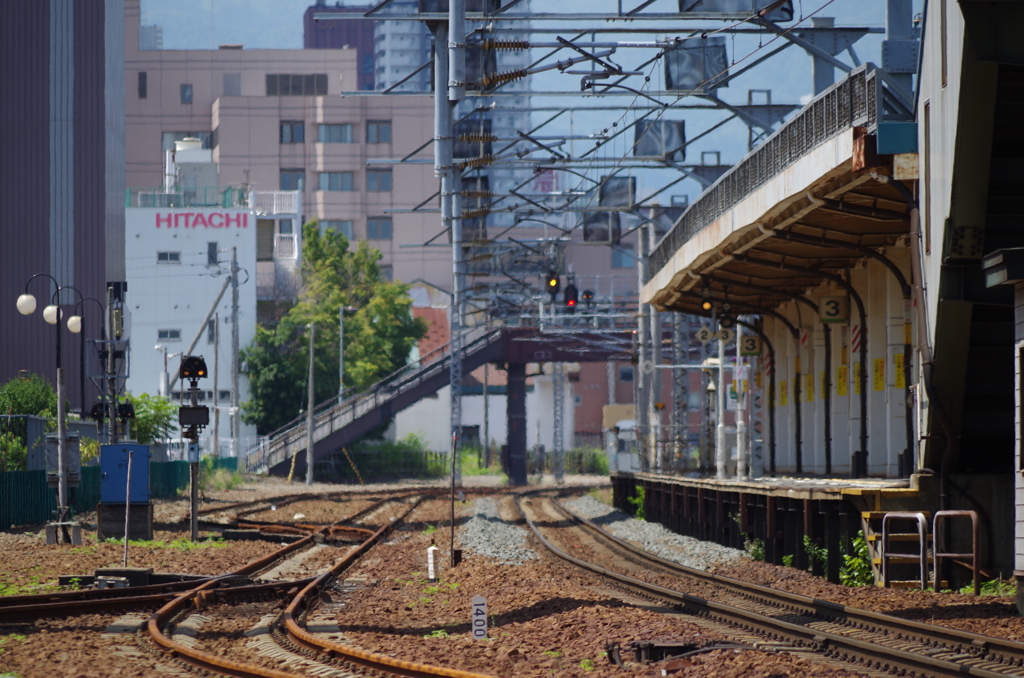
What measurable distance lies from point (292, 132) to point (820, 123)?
3169 inches

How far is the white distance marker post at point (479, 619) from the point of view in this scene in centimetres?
1164

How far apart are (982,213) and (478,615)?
21.1 feet

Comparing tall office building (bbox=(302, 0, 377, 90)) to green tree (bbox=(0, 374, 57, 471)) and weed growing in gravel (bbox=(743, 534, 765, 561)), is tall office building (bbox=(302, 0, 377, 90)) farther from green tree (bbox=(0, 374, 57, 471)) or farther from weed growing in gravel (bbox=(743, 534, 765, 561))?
weed growing in gravel (bbox=(743, 534, 765, 561))

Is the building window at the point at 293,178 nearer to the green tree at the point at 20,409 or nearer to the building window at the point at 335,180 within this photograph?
the building window at the point at 335,180

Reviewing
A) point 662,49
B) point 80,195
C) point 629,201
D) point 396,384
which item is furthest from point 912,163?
point 396,384

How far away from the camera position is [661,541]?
86.6 feet

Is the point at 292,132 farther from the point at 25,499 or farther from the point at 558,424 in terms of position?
the point at 25,499

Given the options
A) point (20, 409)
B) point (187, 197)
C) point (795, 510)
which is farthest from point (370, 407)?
point (795, 510)

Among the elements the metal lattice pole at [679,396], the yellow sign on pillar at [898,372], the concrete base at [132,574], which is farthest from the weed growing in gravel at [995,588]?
the metal lattice pole at [679,396]

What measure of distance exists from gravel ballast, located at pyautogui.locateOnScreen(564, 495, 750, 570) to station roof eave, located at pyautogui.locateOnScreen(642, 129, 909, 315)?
4845 mm

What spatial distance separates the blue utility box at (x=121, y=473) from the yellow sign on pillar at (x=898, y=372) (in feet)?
42.9

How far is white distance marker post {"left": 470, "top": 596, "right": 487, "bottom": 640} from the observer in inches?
458

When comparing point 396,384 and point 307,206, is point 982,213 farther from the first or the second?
point 307,206

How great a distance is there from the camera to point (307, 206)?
312ft
